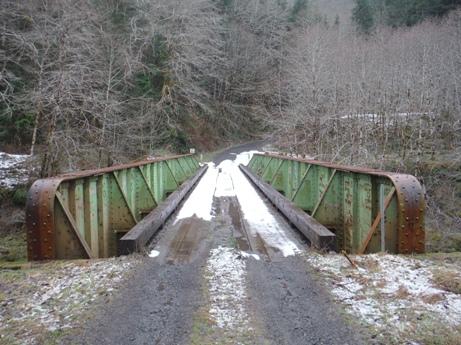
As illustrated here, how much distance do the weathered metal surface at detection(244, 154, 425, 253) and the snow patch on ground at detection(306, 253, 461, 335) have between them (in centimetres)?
30

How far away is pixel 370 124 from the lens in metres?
18.0

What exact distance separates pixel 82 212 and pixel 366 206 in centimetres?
356

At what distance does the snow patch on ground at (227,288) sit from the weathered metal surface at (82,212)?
1434 millimetres

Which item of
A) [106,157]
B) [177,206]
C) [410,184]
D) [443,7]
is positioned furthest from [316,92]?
[443,7]

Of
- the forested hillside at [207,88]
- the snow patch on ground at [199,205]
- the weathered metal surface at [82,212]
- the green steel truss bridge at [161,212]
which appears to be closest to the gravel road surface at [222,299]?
the green steel truss bridge at [161,212]

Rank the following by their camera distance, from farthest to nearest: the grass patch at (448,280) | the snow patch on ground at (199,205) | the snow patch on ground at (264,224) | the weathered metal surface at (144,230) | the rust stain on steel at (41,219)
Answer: the snow patch on ground at (199,205)
the snow patch on ground at (264,224)
the weathered metal surface at (144,230)
the rust stain on steel at (41,219)
the grass patch at (448,280)

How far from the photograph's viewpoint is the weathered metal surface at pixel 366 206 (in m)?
3.28

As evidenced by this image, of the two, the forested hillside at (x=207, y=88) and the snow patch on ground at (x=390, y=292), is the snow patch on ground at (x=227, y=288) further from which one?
the forested hillside at (x=207, y=88)

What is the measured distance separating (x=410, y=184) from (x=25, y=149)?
18.6m

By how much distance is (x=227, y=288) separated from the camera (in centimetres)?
289

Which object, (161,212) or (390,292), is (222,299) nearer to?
(390,292)

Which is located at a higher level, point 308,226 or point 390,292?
point 308,226

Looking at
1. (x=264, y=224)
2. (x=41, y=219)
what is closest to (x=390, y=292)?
(x=264, y=224)

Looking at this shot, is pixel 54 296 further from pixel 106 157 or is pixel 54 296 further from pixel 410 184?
pixel 106 157
